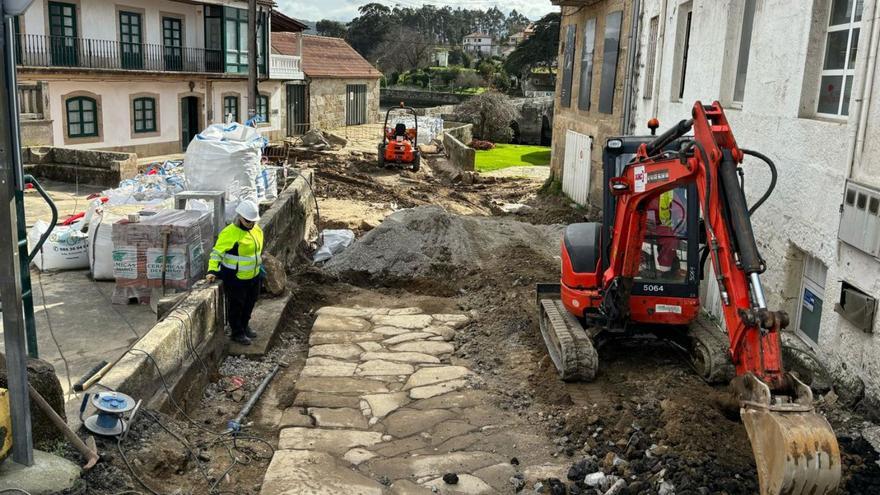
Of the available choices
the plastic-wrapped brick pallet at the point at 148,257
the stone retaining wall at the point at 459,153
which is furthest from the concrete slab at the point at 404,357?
the stone retaining wall at the point at 459,153

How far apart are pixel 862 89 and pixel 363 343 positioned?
6.13m

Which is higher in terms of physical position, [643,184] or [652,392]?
[643,184]

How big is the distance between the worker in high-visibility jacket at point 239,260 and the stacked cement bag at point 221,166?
A: 3.58m

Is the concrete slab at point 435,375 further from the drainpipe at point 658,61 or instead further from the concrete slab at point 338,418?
the drainpipe at point 658,61

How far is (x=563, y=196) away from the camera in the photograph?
839 inches

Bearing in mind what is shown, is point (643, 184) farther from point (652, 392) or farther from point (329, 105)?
point (329, 105)

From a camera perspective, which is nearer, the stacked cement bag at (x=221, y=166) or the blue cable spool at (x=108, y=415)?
the blue cable spool at (x=108, y=415)

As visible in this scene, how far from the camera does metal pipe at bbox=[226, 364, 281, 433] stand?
696cm

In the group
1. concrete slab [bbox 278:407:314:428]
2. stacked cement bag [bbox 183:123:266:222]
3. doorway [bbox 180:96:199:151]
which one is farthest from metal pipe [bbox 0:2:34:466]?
doorway [bbox 180:96:199:151]

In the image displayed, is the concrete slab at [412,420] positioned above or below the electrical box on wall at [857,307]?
below

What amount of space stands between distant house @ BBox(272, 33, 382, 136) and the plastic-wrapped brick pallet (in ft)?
98.2

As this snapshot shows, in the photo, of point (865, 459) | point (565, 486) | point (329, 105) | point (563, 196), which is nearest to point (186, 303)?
point (565, 486)

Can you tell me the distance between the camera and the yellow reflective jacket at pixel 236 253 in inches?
337

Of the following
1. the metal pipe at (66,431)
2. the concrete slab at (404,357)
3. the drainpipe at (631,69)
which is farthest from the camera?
the drainpipe at (631,69)
